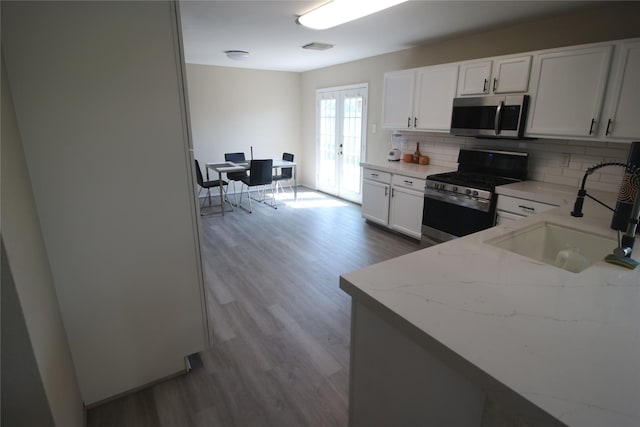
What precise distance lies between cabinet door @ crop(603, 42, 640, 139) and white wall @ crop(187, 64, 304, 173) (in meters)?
5.38

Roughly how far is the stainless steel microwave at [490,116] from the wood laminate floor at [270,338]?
1.41 metres

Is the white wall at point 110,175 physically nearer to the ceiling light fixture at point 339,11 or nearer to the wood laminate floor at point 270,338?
the wood laminate floor at point 270,338

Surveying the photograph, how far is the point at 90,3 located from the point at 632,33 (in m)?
3.67

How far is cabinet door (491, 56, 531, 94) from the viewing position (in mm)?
2941

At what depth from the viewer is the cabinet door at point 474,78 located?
325 cm

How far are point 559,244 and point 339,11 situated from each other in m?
2.36

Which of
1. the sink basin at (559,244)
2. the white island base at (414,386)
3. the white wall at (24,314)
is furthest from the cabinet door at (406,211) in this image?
the white wall at (24,314)

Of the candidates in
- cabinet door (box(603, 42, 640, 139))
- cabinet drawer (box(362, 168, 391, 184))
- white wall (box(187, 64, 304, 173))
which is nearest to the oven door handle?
cabinet drawer (box(362, 168, 391, 184))

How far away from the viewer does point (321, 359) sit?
2.15 meters

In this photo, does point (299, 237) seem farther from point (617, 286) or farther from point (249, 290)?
point (617, 286)

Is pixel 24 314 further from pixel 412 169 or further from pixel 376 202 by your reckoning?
pixel 376 202

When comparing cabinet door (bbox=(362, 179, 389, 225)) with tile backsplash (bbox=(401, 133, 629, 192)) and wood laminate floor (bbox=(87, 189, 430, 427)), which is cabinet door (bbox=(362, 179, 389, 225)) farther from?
tile backsplash (bbox=(401, 133, 629, 192))

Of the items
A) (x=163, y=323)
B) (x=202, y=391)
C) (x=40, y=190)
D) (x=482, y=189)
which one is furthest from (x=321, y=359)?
(x=482, y=189)

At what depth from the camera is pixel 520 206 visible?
2883 mm
